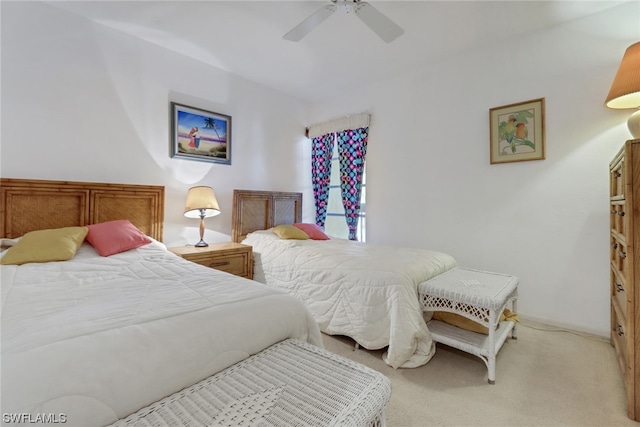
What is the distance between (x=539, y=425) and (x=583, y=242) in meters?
1.75

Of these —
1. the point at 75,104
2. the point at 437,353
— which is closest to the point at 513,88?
the point at 437,353

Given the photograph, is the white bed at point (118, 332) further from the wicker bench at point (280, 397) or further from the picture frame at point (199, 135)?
the picture frame at point (199, 135)

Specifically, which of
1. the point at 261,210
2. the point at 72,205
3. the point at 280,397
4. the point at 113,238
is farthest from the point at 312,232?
the point at 280,397

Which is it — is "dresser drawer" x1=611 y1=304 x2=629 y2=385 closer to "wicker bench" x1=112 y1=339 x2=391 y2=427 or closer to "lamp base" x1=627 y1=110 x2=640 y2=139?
"lamp base" x1=627 y1=110 x2=640 y2=139

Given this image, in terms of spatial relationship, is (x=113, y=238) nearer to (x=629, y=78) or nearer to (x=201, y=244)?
(x=201, y=244)

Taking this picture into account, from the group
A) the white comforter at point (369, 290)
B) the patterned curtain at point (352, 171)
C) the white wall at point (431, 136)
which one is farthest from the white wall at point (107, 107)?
the white comforter at point (369, 290)

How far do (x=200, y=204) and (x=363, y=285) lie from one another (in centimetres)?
183

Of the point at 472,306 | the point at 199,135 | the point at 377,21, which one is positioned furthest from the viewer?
the point at 199,135

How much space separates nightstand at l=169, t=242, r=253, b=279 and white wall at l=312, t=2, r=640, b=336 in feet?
5.91

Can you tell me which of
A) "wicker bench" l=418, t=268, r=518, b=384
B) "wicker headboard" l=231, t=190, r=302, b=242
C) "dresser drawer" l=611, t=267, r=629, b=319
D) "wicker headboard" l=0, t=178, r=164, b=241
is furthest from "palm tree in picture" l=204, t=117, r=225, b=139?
"dresser drawer" l=611, t=267, r=629, b=319

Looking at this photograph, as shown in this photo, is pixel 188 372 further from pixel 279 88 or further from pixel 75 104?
pixel 279 88

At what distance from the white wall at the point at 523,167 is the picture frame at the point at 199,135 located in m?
1.99

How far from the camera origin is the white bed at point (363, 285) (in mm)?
1793

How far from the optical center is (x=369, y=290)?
1914mm
